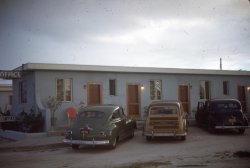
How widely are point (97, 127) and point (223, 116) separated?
257 inches

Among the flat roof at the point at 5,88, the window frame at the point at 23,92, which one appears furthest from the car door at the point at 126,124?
the flat roof at the point at 5,88

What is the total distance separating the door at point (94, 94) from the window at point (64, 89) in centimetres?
123

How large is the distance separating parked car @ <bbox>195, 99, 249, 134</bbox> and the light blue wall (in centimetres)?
546

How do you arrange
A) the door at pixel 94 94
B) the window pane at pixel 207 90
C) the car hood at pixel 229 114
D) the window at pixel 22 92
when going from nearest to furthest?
the car hood at pixel 229 114
the door at pixel 94 94
the window at pixel 22 92
the window pane at pixel 207 90

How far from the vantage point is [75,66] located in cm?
1947

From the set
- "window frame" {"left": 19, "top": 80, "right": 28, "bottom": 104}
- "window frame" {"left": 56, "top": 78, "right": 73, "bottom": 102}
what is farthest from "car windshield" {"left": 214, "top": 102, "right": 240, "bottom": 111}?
"window frame" {"left": 19, "top": 80, "right": 28, "bottom": 104}

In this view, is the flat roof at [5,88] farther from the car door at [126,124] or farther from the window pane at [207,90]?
the car door at [126,124]

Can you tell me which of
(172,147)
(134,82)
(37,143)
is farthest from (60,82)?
(172,147)

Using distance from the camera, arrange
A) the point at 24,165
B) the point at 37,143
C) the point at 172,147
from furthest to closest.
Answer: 1. the point at 37,143
2. the point at 172,147
3. the point at 24,165

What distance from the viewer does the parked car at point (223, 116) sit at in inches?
602

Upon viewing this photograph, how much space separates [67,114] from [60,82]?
203 cm

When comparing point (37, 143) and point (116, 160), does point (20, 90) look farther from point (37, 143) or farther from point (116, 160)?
point (116, 160)

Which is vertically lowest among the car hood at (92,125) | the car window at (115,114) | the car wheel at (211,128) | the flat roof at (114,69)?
the car wheel at (211,128)

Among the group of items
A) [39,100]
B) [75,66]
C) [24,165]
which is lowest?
[24,165]
